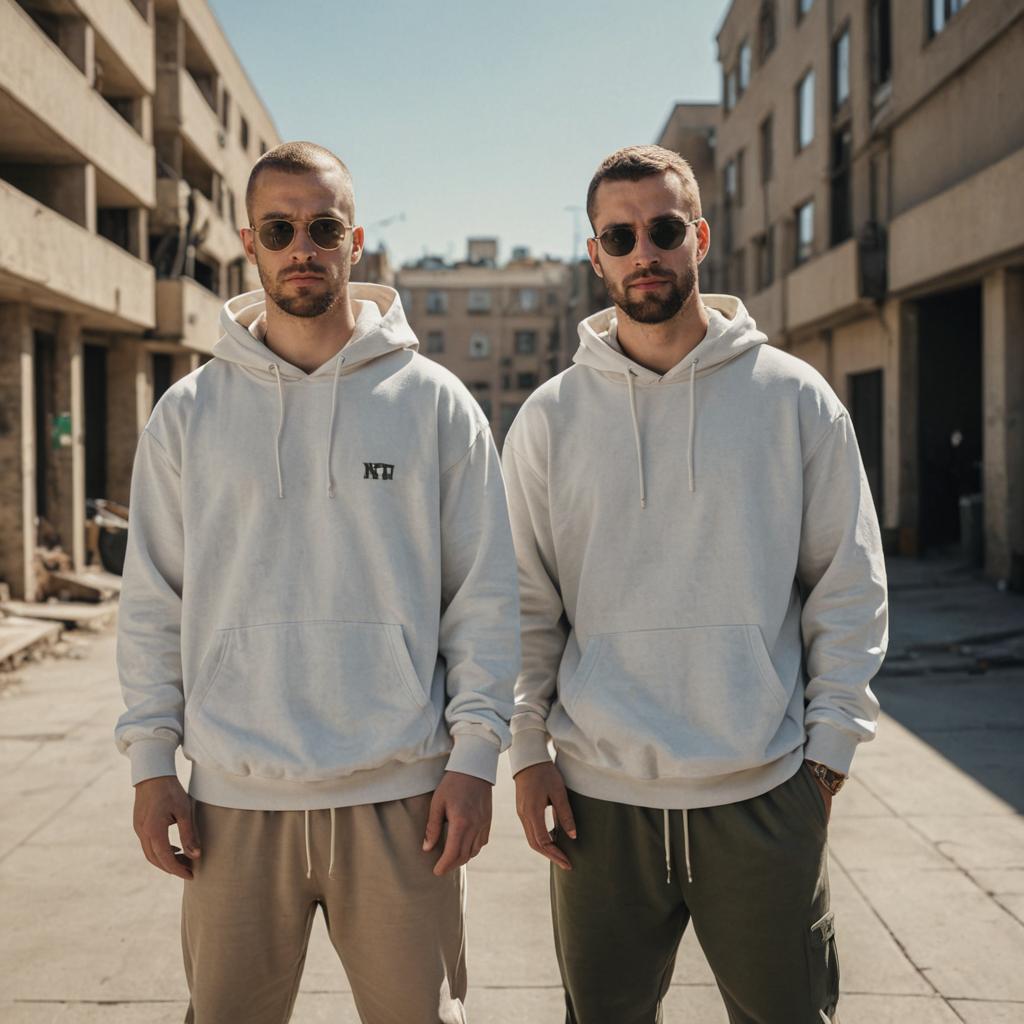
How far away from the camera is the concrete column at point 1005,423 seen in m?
15.9

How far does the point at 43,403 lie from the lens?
19.1 m

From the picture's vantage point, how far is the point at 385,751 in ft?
7.48

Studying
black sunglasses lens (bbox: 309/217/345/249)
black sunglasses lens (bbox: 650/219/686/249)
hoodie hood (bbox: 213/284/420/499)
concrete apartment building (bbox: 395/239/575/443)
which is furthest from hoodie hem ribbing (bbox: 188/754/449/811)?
concrete apartment building (bbox: 395/239/575/443)

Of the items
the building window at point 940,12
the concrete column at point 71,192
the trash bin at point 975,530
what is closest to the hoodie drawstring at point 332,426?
the trash bin at point 975,530

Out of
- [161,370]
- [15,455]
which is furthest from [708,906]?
[161,370]

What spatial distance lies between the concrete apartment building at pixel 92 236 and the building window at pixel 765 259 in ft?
46.3

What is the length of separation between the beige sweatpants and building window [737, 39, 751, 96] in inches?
1236

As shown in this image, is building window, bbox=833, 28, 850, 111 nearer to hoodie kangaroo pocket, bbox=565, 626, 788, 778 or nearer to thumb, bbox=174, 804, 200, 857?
hoodie kangaroo pocket, bbox=565, 626, 788, 778

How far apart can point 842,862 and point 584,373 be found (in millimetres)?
3226

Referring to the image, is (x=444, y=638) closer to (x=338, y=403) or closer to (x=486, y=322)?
(x=338, y=403)

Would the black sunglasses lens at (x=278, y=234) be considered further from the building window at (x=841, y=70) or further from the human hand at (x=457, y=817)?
the building window at (x=841, y=70)

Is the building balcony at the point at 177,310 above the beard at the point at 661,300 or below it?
above

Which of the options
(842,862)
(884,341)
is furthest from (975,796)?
(884,341)

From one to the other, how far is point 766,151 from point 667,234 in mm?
29239
